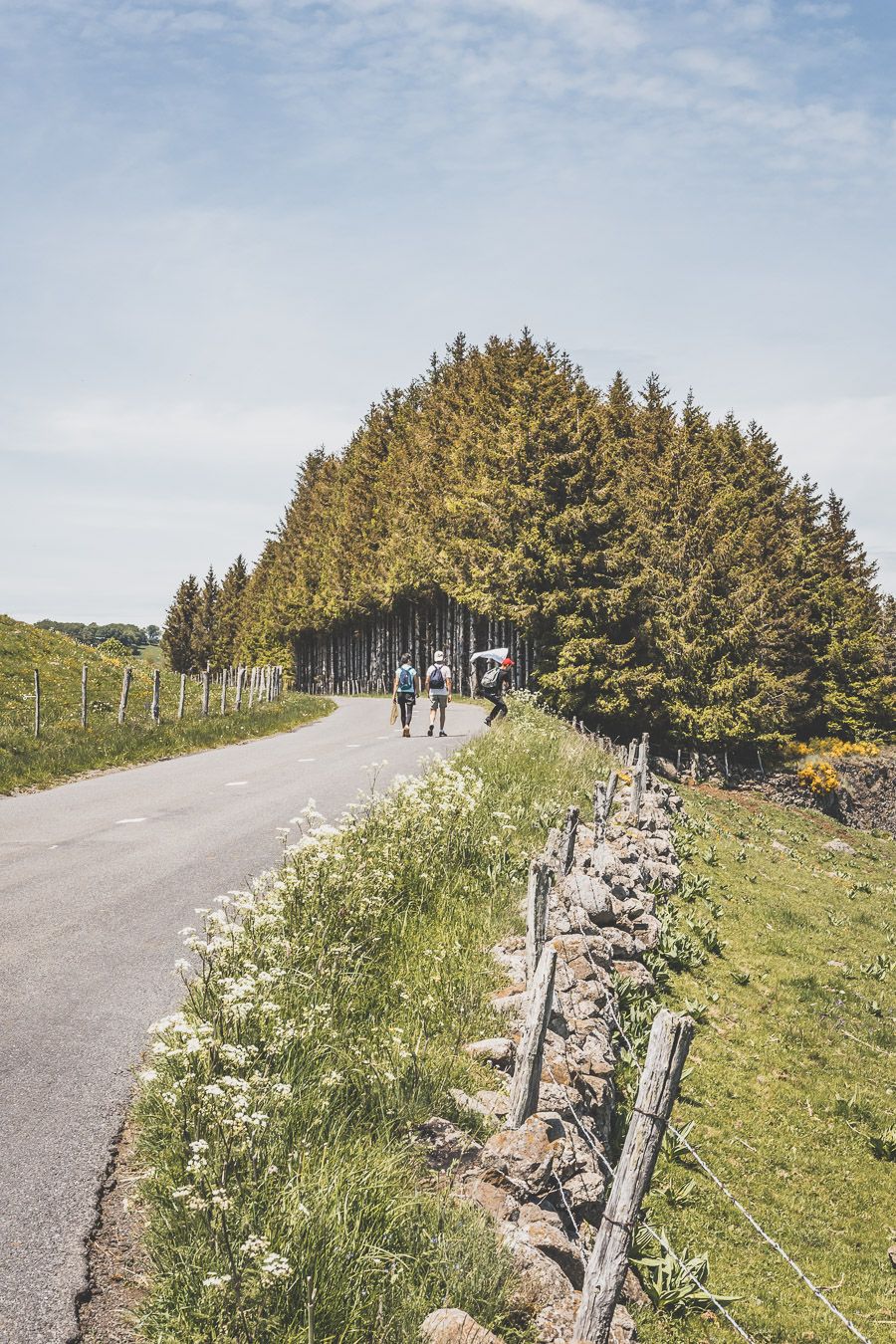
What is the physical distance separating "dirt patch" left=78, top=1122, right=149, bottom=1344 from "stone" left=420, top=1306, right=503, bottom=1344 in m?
1.25

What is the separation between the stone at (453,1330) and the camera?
11.5ft

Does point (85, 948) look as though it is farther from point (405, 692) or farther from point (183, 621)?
point (183, 621)

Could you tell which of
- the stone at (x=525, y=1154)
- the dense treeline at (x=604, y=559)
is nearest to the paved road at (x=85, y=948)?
the stone at (x=525, y=1154)

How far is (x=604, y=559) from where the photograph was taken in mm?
34438

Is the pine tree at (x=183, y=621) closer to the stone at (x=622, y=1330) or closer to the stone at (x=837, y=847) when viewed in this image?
the stone at (x=837, y=847)

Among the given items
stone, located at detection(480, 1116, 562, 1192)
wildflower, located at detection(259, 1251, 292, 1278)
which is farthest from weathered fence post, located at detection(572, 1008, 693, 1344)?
wildflower, located at detection(259, 1251, 292, 1278)

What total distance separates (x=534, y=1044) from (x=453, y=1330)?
1.92 m

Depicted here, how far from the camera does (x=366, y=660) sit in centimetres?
5872

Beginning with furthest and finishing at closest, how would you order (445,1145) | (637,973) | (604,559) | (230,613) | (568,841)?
(230,613)
(604,559)
(568,841)
(637,973)
(445,1145)

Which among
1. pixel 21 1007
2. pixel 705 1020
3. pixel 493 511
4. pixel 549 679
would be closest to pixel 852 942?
pixel 705 1020

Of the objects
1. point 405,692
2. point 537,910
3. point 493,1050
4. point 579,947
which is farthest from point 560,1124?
point 405,692

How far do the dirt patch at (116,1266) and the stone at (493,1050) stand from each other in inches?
93.8

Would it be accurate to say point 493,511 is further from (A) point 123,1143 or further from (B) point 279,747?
(A) point 123,1143

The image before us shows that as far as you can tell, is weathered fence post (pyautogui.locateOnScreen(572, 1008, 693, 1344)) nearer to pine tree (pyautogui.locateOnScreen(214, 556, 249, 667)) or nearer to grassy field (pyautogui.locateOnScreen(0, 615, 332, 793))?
grassy field (pyautogui.locateOnScreen(0, 615, 332, 793))
